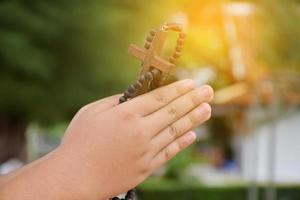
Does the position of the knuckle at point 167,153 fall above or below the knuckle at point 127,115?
below

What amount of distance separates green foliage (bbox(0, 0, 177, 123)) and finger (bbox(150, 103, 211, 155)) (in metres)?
6.18

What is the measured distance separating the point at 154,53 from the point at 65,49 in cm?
733

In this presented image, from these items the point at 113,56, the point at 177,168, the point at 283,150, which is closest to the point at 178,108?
the point at 113,56

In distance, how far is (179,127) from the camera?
1.22m

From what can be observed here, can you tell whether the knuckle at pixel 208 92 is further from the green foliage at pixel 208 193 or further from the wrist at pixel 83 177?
the green foliage at pixel 208 193

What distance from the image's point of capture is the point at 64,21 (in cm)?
785

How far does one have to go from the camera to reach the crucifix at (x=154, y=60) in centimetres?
119

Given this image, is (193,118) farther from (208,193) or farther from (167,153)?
(208,193)

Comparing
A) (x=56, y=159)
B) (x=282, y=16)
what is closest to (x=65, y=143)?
(x=56, y=159)

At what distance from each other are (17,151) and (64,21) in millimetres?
3901

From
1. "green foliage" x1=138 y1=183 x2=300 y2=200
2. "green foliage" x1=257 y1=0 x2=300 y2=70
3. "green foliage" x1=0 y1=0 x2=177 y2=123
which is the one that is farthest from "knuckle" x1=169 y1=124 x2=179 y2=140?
"green foliage" x1=138 y1=183 x2=300 y2=200

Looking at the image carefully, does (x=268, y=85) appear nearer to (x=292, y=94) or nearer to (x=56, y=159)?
(x=292, y=94)

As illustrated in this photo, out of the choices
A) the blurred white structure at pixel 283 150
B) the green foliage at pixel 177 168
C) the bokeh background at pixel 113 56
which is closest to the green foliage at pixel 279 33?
the bokeh background at pixel 113 56

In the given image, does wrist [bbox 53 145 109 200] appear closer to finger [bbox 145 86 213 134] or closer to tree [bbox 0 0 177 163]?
finger [bbox 145 86 213 134]
